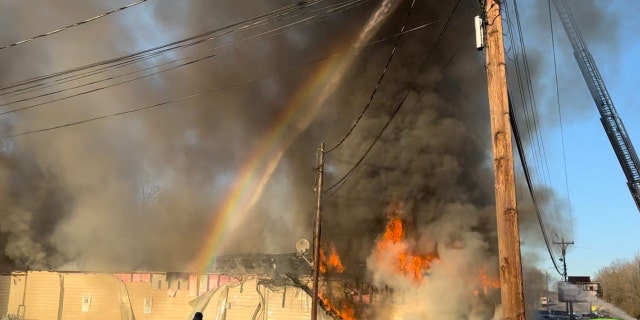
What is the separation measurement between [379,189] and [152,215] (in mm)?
16689

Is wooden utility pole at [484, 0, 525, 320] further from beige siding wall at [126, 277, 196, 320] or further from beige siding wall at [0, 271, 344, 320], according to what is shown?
beige siding wall at [126, 277, 196, 320]

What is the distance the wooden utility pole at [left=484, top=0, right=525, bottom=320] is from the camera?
620 cm

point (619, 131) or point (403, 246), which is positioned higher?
point (619, 131)

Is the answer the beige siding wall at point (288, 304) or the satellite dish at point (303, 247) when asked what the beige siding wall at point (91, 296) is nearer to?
the beige siding wall at point (288, 304)

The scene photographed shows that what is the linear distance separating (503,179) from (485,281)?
1258cm

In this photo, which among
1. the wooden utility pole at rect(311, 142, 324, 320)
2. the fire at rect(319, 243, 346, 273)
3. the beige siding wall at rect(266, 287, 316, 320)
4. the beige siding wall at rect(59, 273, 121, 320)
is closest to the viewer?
the wooden utility pole at rect(311, 142, 324, 320)

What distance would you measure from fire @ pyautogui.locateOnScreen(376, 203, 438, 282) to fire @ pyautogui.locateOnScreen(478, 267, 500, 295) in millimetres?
1659

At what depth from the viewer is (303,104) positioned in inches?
996

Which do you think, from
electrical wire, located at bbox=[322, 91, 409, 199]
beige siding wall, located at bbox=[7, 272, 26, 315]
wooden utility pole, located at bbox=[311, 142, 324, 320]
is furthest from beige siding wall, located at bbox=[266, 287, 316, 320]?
beige siding wall, located at bbox=[7, 272, 26, 315]

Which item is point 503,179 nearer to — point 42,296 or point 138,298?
point 138,298

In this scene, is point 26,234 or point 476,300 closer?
point 476,300

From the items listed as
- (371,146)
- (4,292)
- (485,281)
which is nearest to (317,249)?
(485,281)

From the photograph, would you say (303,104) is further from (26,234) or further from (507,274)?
(507,274)

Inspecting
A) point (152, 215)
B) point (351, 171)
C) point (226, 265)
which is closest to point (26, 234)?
point (152, 215)
